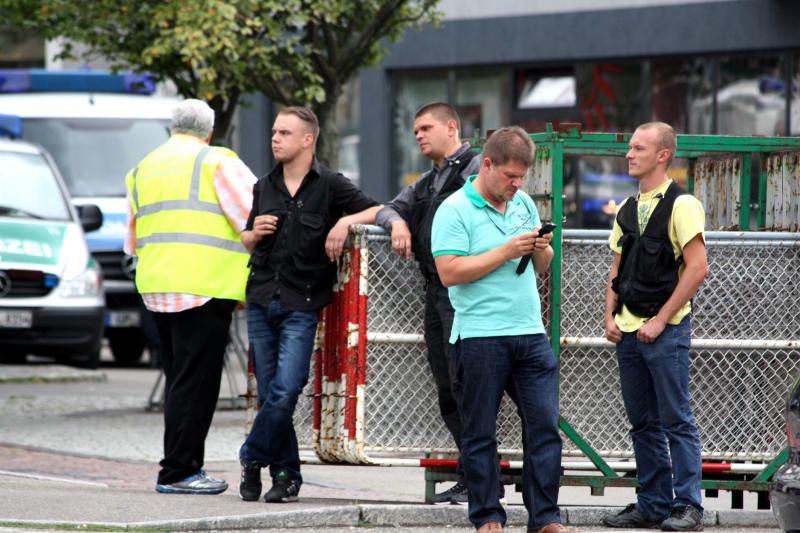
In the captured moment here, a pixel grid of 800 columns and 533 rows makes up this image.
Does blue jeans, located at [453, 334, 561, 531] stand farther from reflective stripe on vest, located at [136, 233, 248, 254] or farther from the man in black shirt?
reflective stripe on vest, located at [136, 233, 248, 254]

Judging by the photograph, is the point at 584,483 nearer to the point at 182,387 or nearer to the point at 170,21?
the point at 182,387

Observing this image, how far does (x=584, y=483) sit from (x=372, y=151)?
614 inches

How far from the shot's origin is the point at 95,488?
7.74 metres

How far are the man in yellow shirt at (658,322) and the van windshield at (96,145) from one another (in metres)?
9.68

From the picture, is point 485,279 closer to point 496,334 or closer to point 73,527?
point 496,334

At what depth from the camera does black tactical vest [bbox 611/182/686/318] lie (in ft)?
21.2

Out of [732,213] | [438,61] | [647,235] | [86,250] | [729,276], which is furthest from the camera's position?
[438,61]

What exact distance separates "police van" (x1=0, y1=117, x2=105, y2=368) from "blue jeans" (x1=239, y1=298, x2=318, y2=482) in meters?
5.22

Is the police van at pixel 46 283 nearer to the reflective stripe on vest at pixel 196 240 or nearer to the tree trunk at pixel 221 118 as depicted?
the tree trunk at pixel 221 118

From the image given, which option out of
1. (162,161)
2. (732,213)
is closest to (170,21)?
(162,161)

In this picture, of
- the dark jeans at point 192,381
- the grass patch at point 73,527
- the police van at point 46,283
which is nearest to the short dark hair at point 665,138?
the dark jeans at point 192,381

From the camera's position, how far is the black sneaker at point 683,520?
652 centimetres

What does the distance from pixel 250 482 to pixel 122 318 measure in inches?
347

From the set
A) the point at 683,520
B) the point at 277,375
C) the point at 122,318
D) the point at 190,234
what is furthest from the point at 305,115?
the point at 122,318
